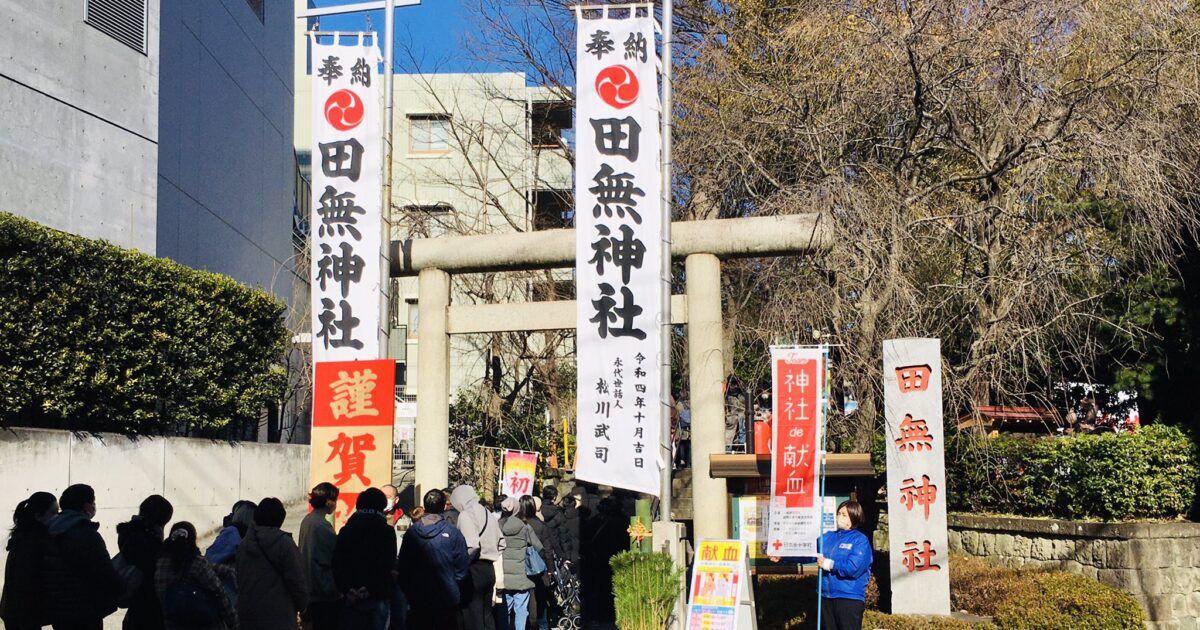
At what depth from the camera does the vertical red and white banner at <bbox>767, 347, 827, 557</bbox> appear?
11.6m

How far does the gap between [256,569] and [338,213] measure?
20.7ft

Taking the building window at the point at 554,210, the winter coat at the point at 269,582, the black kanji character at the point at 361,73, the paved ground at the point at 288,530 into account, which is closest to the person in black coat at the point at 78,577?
the winter coat at the point at 269,582

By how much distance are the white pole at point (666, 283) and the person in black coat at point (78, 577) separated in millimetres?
6224

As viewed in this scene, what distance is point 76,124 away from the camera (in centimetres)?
1792

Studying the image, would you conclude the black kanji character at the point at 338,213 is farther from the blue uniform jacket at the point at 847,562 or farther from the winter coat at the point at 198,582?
the blue uniform jacket at the point at 847,562

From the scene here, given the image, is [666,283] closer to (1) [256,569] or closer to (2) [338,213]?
(2) [338,213]

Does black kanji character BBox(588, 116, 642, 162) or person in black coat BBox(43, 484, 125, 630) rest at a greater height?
black kanji character BBox(588, 116, 642, 162)

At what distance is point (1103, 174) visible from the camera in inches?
507

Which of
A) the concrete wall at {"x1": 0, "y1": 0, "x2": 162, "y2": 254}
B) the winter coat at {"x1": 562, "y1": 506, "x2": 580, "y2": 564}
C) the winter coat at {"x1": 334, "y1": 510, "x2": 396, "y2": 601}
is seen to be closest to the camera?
the winter coat at {"x1": 334, "y1": 510, "x2": 396, "y2": 601}

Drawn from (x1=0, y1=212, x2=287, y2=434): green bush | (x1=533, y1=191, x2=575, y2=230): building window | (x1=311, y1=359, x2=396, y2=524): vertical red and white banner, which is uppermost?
(x1=533, y1=191, x2=575, y2=230): building window

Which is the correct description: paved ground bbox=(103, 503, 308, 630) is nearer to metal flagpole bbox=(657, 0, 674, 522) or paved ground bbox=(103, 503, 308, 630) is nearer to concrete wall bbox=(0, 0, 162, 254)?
concrete wall bbox=(0, 0, 162, 254)

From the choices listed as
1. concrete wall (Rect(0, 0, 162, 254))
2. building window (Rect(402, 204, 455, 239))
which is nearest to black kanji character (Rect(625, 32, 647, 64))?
building window (Rect(402, 204, 455, 239))

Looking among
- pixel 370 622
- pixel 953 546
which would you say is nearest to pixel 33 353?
pixel 370 622

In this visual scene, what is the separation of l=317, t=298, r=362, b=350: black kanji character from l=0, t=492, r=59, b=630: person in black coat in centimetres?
533
